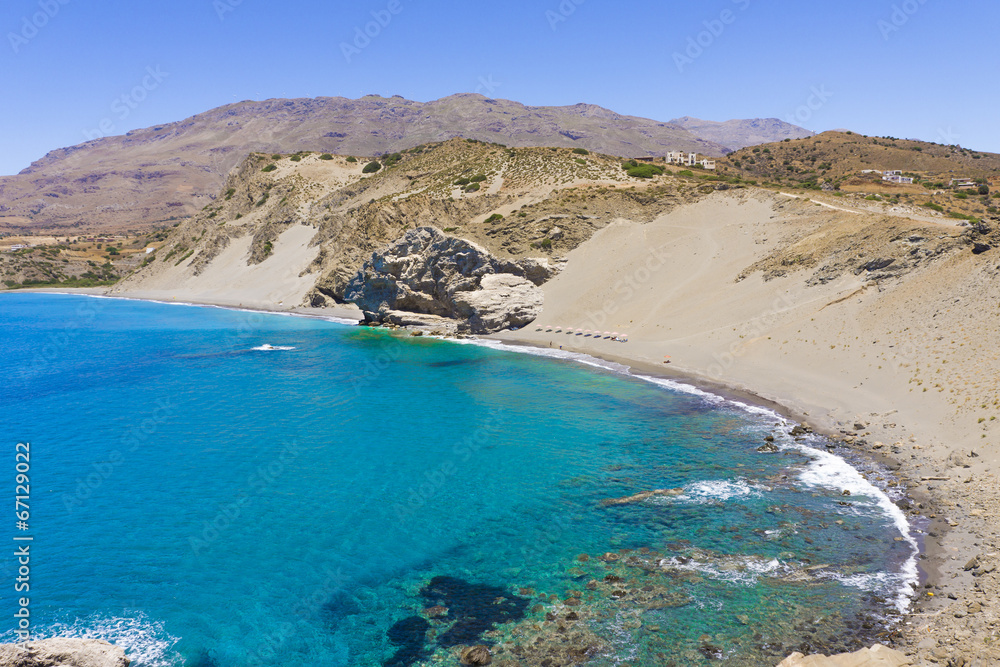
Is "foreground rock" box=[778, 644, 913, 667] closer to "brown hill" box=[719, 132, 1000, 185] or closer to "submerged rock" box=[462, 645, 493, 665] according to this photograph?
"submerged rock" box=[462, 645, 493, 665]

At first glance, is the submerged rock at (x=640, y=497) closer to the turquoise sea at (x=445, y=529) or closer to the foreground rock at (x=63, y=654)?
the turquoise sea at (x=445, y=529)

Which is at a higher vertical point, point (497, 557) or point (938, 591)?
point (938, 591)

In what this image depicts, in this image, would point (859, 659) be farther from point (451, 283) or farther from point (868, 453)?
point (451, 283)

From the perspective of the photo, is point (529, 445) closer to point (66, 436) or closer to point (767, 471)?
point (767, 471)

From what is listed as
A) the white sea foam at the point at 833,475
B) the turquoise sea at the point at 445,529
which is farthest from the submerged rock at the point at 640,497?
the white sea foam at the point at 833,475

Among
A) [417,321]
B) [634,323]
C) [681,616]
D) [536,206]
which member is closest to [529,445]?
[681,616]
